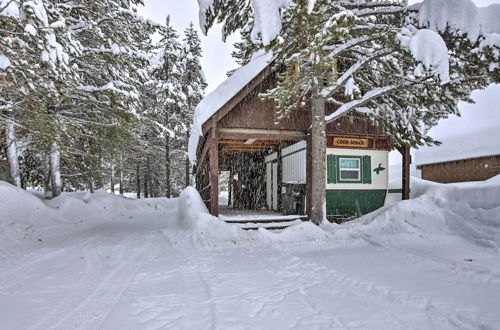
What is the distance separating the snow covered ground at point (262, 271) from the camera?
3.24 metres

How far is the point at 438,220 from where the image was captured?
27.0ft

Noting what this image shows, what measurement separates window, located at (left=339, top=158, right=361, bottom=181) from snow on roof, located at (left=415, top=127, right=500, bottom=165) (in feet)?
36.5

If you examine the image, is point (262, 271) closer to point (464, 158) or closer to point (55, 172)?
point (55, 172)

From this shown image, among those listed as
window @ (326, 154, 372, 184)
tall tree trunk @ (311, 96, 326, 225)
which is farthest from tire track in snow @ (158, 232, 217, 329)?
window @ (326, 154, 372, 184)

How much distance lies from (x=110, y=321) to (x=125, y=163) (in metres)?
24.6

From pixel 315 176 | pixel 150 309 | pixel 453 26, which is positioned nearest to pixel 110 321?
pixel 150 309

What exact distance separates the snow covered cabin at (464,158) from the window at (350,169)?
11101 mm

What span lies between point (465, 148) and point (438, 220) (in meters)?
14.8

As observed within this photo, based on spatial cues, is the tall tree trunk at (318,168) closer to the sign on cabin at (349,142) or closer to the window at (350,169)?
the sign on cabin at (349,142)

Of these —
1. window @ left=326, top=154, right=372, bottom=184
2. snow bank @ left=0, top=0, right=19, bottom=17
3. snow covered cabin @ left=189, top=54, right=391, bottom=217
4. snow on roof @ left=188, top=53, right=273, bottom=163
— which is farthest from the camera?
window @ left=326, top=154, right=372, bottom=184

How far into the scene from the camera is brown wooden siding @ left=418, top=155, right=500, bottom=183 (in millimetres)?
17297

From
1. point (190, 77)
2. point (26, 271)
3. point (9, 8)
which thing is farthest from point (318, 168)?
point (190, 77)

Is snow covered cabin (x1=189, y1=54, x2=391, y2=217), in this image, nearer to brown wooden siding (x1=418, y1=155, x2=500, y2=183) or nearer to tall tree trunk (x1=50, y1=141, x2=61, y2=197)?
tall tree trunk (x1=50, y1=141, x2=61, y2=197)

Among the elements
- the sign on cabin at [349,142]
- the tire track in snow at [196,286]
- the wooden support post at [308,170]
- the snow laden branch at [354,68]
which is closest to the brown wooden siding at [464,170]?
the sign on cabin at [349,142]
